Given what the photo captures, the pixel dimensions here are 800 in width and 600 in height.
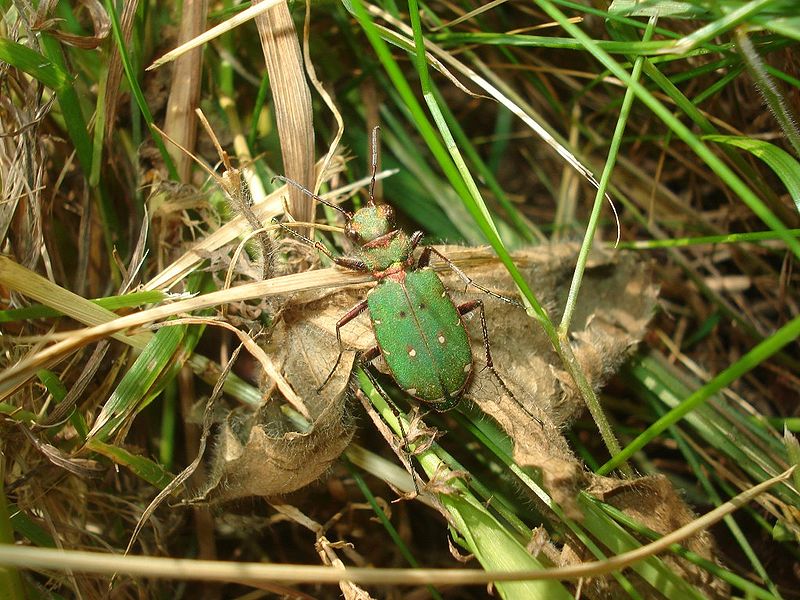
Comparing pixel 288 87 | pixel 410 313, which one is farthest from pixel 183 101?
pixel 410 313

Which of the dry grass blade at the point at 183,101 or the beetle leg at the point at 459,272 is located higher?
the dry grass blade at the point at 183,101

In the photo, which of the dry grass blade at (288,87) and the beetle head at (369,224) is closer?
the dry grass blade at (288,87)

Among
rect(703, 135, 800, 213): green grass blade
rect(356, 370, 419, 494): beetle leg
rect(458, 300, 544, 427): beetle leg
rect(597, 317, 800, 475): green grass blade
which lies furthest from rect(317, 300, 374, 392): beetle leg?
rect(703, 135, 800, 213): green grass blade

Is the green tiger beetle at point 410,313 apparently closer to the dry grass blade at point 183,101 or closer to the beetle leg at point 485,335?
the beetle leg at point 485,335

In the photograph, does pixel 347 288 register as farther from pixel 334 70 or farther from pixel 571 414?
pixel 334 70

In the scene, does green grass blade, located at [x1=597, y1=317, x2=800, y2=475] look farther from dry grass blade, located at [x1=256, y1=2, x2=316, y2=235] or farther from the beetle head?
dry grass blade, located at [x1=256, y1=2, x2=316, y2=235]

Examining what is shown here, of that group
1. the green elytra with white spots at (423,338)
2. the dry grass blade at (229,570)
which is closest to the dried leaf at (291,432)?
the green elytra with white spots at (423,338)

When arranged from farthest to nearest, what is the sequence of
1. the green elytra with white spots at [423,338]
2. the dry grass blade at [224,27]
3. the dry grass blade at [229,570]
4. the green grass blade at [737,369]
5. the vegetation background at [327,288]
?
1. the dry grass blade at [224,27]
2. the green elytra with white spots at [423,338]
3. the vegetation background at [327,288]
4. the green grass blade at [737,369]
5. the dry grass blade at [229,570]

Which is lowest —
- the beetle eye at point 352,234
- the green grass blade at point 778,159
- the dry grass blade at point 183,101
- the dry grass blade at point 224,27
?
the beetle eye at point 352,234
